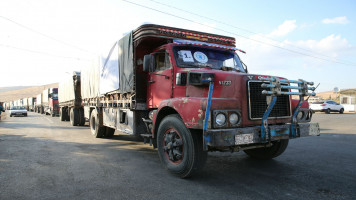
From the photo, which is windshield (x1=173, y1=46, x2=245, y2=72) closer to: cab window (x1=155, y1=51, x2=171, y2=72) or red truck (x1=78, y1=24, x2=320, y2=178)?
red truck (x1=78, y1=24, x2=320, y2=178)

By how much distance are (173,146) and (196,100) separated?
1.02 meters

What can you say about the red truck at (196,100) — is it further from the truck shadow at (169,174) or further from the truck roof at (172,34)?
the truck shadow at (169,174)

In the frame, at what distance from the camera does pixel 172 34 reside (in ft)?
19.1

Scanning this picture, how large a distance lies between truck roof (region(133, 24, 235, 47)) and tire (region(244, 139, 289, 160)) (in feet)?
9.03

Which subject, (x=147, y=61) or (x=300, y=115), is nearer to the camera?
(x=300, y=115)

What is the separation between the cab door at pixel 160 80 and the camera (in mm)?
5311

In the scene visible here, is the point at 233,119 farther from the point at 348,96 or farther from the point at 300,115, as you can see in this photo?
the point at 348,96

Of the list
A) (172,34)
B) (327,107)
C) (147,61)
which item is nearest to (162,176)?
(147,61)

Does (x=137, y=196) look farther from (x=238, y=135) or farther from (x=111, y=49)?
(x=111, y=49)

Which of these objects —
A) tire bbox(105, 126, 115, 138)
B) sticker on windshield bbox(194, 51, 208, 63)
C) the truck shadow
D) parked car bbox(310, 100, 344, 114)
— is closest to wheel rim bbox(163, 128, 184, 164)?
the truck shadow

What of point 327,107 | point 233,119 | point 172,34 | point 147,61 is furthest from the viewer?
point 327,107

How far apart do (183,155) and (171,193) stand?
811mm

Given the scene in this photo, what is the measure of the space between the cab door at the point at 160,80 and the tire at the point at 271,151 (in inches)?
95.1

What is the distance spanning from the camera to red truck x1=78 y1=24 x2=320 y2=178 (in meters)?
3.89
